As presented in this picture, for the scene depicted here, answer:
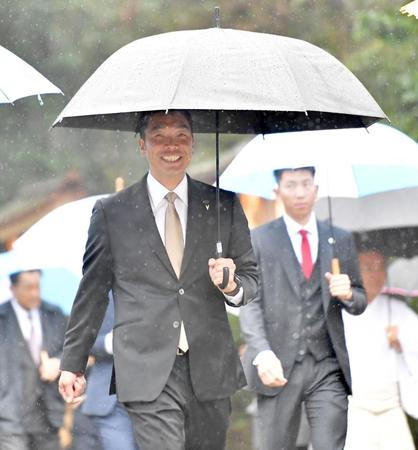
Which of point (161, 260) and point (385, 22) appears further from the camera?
point (385, 22)

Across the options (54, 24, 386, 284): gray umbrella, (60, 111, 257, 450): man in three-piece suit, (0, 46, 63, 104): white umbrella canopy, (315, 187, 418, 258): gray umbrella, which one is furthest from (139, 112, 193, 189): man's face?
(315, 187, 418, 258): gray umbrella

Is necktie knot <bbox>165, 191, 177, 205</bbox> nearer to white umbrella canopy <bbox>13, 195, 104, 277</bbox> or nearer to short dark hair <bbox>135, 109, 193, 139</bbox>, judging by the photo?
short dark hair <bbox>135, 109, 193, 139</bbox>

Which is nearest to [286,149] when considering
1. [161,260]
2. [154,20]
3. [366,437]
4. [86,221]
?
[86,221]

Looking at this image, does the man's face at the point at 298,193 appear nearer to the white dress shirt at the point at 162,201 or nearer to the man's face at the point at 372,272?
the man's face at the point at 372,272

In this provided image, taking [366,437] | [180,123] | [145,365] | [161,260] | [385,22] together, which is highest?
[385,22]

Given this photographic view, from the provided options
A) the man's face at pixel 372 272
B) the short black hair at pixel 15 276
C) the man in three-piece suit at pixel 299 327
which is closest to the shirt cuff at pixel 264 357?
the man in three-piece suit at pixel 299 327

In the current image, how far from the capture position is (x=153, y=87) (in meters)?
7.00

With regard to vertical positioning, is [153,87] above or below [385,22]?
below

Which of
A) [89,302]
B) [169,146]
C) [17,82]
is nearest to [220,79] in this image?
[169,146]

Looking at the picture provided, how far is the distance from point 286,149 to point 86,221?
1271 millimetres

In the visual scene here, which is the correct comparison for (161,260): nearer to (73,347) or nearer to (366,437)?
(73,347)

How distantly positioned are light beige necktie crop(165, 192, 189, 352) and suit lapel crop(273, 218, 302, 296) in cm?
233

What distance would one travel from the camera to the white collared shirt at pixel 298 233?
984 cm

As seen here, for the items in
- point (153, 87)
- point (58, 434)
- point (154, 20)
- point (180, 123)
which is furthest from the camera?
point (154, 20)
